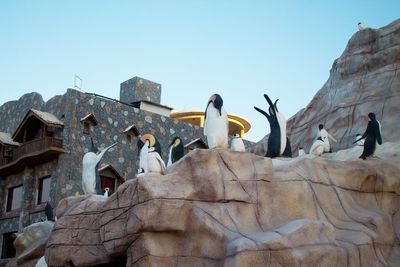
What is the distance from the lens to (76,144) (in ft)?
76.4

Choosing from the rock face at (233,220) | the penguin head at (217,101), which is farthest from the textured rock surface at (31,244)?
the penguin head at (217,101)

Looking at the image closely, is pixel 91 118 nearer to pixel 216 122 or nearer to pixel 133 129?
pixel 133 129

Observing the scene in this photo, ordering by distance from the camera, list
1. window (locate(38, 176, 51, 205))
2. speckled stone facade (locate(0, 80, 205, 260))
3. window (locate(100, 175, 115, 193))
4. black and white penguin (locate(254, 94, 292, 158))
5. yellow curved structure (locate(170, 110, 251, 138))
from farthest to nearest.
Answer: yellow curved structure (locate(170, 110, 251, 138)) → window (locate(38, 176, 51, 205)) → window (locate(100, 175, 115, 193)) → speckled stone facade (locate(0, 80, 205, 260)) → black and white penguin (locate(254, 94, 292, 158))

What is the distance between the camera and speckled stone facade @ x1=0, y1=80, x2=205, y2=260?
75.6ft

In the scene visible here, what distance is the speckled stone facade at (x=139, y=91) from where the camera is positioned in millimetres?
28000

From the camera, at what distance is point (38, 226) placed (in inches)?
798

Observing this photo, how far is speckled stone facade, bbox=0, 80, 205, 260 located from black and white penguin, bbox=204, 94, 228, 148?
12.7 meters

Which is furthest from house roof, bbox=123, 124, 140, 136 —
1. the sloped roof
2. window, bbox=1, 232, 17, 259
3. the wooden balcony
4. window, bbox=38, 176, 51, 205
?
window, bbox=1, 232, 17, 259

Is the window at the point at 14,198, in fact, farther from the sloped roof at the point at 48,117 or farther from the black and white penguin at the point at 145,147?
the black and white penguin at the point at 145,147

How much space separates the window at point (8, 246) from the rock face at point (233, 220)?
566 inches

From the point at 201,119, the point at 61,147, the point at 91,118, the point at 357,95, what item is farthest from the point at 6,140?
the point at 357,95

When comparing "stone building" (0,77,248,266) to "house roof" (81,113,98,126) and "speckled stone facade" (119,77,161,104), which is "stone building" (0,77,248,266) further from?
"speckled stone facade" (119,77,161,104)

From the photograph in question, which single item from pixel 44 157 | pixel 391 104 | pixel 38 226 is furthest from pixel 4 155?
pixel 391 104

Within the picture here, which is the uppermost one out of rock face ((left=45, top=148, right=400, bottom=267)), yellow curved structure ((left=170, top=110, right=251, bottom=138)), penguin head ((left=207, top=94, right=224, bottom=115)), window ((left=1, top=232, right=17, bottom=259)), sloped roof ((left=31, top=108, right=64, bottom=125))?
yellow curved structure ((left=170, top=110, right=251, bottom=138))
